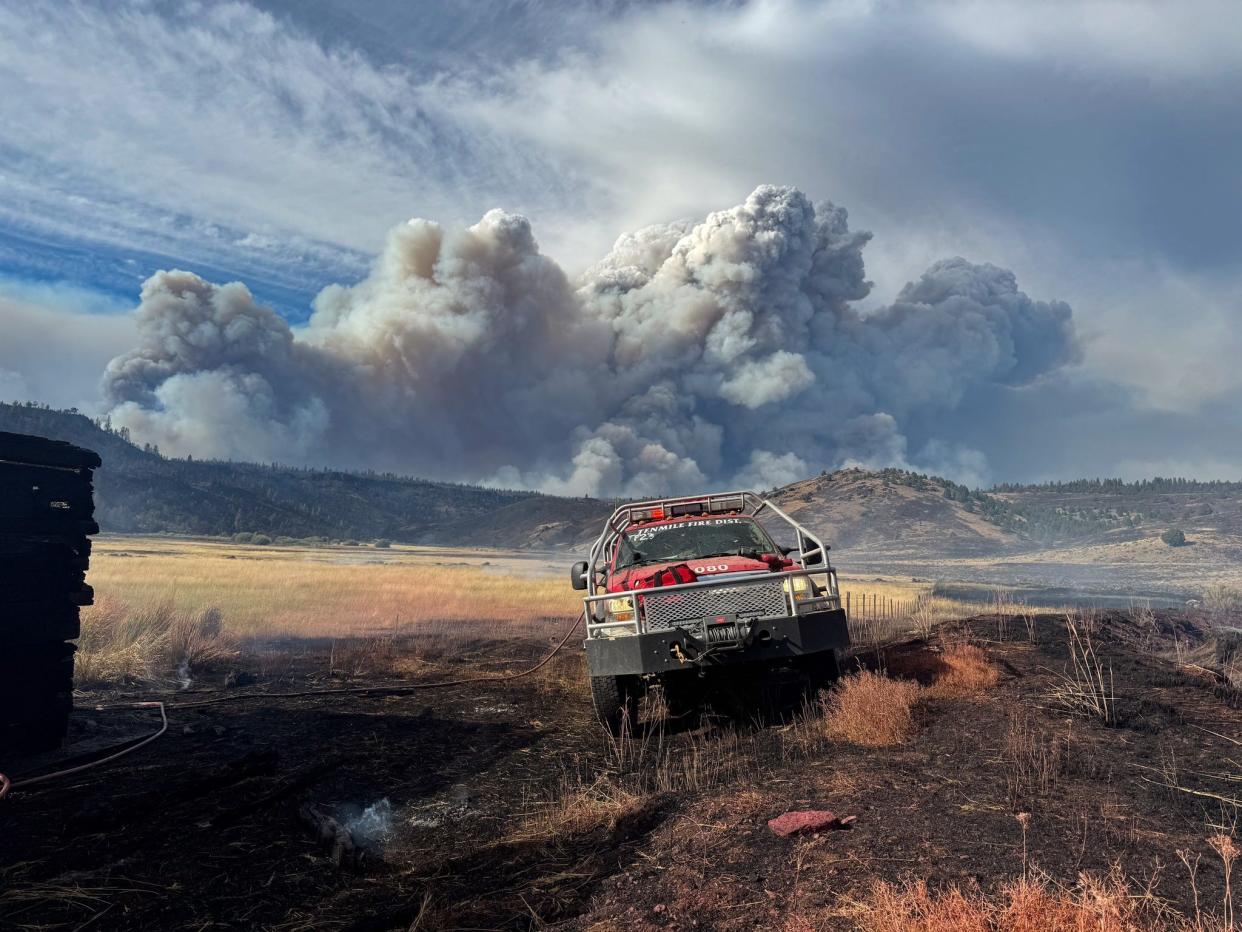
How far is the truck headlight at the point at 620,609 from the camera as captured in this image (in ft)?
24.5

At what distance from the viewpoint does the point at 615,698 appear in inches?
304

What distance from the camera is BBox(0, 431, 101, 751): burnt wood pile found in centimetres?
716

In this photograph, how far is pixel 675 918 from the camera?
3.60 meters

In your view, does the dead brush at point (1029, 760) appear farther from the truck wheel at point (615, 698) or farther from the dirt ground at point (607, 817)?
the truck wheel at point (615, 698)

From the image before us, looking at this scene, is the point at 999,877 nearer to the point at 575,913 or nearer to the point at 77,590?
the point at 575,913

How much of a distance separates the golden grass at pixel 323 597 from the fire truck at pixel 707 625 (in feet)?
32.3

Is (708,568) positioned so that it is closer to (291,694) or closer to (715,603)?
(715,603)

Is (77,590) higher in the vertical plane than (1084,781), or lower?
higher

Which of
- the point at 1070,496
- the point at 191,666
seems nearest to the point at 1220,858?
the point at 191,666

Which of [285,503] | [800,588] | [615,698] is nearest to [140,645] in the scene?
[615,698]

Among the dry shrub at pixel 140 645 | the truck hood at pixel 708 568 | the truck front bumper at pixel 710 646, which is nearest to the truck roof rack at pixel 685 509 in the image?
the truck hood at pixel 708 568

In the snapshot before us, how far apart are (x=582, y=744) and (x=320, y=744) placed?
2608 millimetres

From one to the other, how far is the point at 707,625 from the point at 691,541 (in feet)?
6.74

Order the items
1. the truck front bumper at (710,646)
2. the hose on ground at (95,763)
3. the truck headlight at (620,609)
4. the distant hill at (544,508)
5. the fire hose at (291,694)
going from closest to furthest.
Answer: the hose on ground at (95,763) < the truck front bumper at (710,646) < the truck headlight at (620,609) < the fire hose at (291,694) < the distant hill at (544,508)
